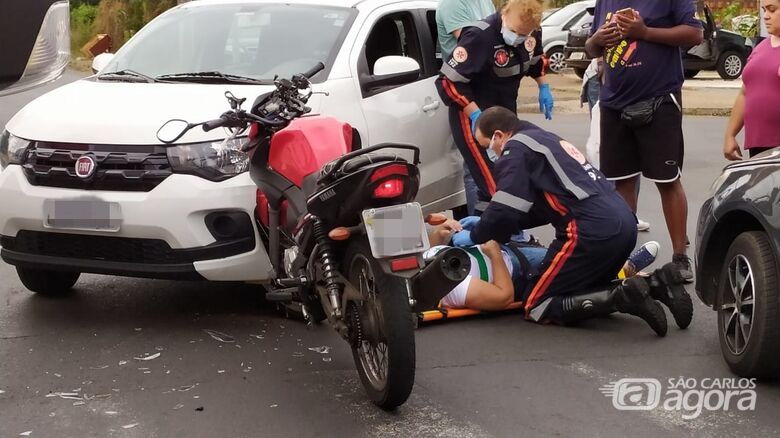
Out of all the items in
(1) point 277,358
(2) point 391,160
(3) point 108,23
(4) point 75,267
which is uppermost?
(2) point 391,160

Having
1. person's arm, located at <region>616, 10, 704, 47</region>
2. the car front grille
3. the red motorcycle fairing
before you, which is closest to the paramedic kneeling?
the red motorcycle fairing

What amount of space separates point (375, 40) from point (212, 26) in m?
0.97

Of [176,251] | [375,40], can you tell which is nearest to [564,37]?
[375,40]

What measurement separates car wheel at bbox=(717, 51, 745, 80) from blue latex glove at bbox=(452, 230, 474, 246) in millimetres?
17523

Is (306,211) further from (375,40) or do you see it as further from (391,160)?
(375,40)

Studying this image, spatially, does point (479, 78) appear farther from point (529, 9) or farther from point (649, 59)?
point (649, 59)

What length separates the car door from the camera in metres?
6.32

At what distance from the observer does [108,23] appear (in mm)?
36156

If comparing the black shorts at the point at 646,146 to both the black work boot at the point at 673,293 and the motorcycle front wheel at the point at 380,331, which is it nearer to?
the black work boot at the point at 673,293

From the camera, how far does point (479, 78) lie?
725cm

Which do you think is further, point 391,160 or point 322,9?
point 322,9

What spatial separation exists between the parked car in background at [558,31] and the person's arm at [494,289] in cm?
1748

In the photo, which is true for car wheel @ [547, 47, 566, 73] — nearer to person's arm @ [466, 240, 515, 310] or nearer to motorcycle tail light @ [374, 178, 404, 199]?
person's arm @ [466, 240, 515, 310]

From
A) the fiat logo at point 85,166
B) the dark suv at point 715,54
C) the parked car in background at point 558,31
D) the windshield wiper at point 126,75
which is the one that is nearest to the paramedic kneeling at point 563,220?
the fiat logo at point 85,166
